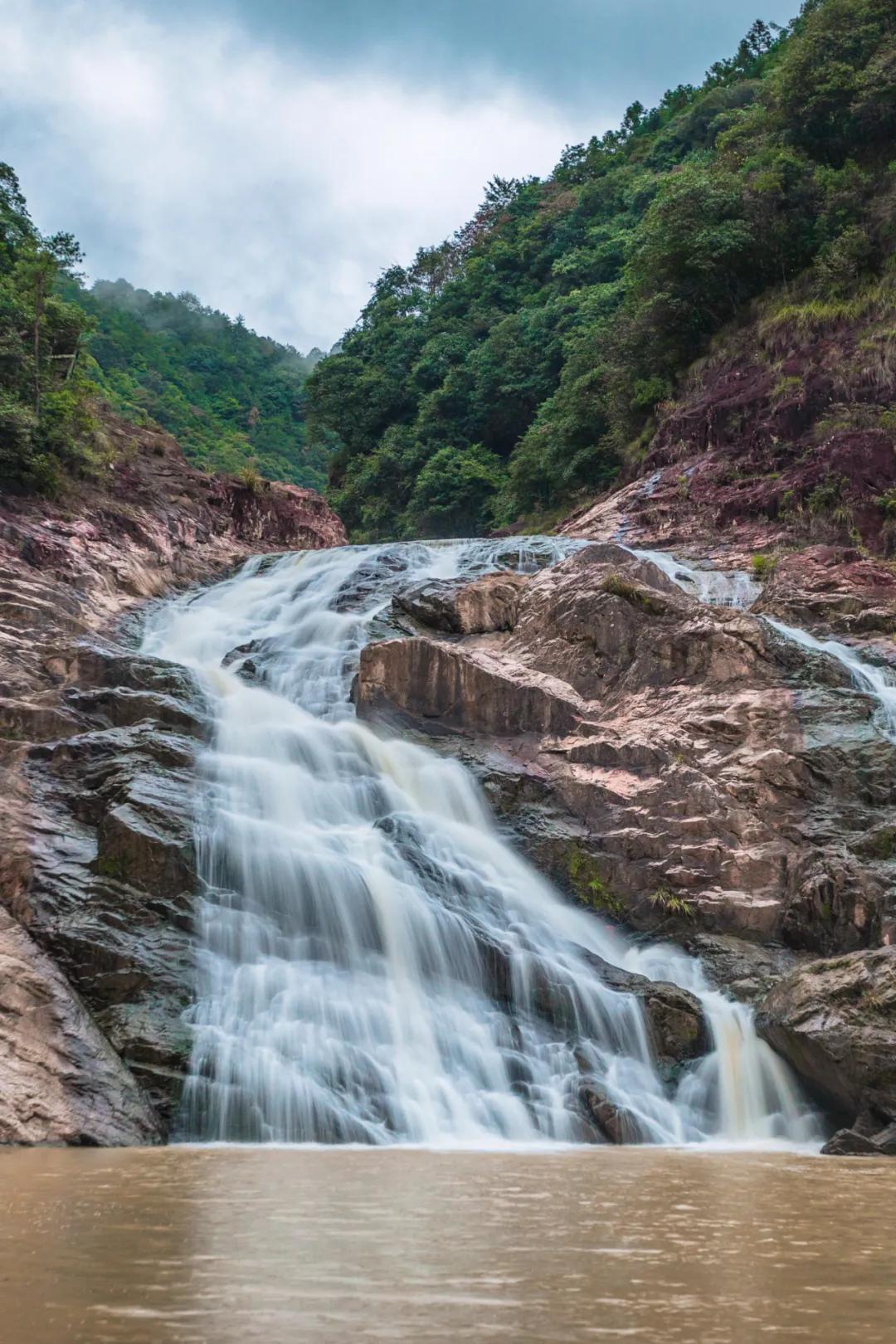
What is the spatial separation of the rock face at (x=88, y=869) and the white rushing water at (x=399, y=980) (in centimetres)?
38

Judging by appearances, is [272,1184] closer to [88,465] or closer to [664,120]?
[88,465]

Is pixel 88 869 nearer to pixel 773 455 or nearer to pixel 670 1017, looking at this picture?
pixel 670 1017

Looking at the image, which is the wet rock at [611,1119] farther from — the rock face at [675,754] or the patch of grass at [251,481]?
the patch of grass at [251,481]

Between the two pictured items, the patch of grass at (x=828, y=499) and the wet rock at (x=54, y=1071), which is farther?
the patch of grass at (x=828, y=499)

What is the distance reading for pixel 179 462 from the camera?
2920cm

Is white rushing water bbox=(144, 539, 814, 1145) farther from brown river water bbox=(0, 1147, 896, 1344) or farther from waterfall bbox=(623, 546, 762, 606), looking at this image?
waterfall bbox=(623, 546, 762, 606)

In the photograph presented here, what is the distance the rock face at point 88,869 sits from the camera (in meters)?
8.90

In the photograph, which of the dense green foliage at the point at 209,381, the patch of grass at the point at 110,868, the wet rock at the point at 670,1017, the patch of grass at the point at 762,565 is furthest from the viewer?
the dense green foliage at the point at 209,381

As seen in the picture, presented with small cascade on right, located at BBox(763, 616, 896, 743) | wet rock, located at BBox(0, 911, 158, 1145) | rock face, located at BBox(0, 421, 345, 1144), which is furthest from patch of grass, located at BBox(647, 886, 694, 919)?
wet rock, located at BBox(0, 911, 158, 1145)

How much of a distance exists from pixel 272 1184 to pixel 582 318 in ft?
139

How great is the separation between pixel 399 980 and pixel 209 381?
67908 millimetres

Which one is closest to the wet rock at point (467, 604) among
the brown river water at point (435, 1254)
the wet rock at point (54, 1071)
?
the wet rock at point (54, 1071)

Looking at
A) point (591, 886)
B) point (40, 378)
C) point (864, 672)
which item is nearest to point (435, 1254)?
point (591, 886)

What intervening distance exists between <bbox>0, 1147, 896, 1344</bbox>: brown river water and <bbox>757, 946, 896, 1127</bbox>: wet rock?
220 centimetres
